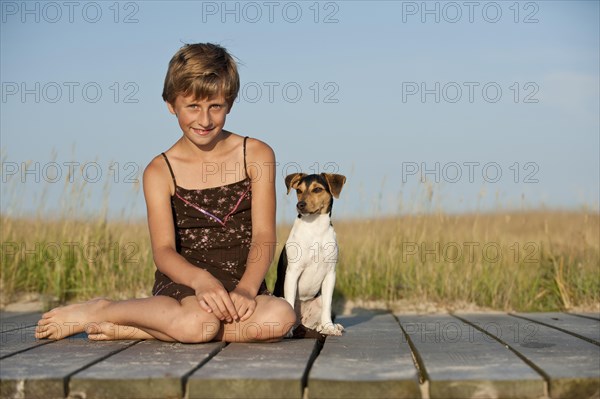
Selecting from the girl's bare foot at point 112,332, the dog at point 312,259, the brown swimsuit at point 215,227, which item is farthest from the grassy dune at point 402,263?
the girl's bare foot at point 112,332

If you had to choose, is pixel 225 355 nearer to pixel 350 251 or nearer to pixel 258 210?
pixel 258 210

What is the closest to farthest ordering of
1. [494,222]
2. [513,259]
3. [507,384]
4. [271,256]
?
[507,384] < [271,256] < [513,259] < [494,222]

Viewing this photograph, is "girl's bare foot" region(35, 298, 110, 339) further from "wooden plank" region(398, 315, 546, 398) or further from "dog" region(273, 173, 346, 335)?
"wooden plank" region(398, 315, 546, 398)

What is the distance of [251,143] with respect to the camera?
4617mm

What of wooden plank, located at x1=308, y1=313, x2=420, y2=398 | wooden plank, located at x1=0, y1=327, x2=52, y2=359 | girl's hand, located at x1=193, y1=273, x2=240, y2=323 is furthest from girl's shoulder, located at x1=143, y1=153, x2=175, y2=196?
wooden plank, located at x1=308, y1=313, x2=420, y2=398

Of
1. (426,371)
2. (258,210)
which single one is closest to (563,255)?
(258,210)

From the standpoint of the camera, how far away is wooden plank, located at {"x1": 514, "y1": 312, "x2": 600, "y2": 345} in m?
4.30

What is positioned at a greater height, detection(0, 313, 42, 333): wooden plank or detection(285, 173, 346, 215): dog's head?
detection(285, 173, 346, 215): dog's head

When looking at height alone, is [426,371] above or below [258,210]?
below

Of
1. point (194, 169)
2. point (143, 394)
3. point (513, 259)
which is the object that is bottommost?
point (143, 394)

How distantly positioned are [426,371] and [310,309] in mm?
1716

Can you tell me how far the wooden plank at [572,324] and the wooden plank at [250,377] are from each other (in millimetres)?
1802

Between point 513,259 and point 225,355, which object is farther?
point 513,259

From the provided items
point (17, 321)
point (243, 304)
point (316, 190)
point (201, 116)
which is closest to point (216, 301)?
point (243, 304)
